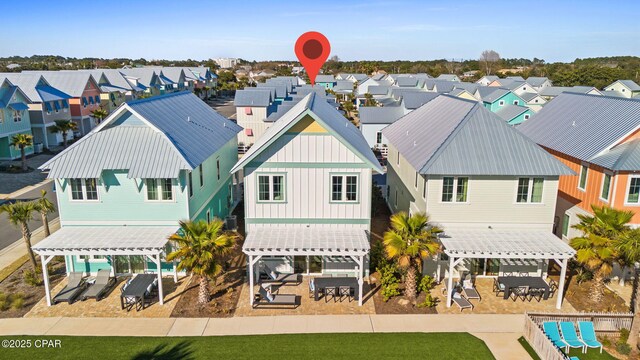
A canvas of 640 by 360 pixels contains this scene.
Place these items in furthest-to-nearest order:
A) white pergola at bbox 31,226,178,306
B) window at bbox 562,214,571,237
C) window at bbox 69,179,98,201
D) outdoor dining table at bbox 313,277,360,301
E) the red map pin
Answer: the red map pin < window at bbox 562,214,571,237 < window at bbox 69,179,98,201 < outdoor dining table at bbox 313,277,360,301 < white pergola at bbox 31,226,178,306

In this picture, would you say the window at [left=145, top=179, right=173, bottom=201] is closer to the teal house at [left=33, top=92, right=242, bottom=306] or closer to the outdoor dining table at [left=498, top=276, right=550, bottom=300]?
the teal house at [left=33, top=92, right=242, bottom=306]

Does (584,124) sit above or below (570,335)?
above

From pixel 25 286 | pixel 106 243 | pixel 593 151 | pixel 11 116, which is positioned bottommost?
pixel 25 286

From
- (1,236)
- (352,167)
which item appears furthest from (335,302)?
(1,236)

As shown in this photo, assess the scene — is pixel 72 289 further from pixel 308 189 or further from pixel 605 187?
pixel 605 187

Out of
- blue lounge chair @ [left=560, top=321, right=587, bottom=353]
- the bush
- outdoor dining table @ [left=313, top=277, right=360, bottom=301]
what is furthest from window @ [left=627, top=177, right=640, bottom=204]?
the bush

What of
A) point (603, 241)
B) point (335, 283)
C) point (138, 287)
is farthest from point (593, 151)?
point (138, 287)
